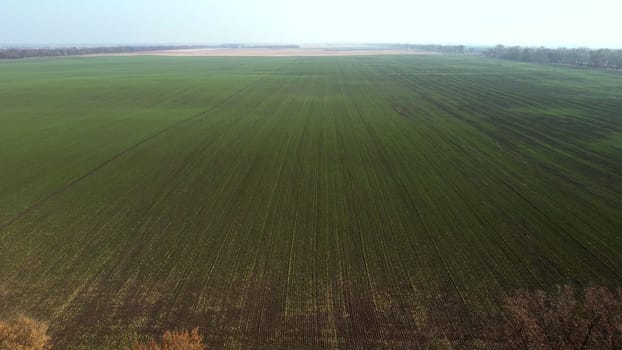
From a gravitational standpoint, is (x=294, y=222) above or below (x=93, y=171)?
below

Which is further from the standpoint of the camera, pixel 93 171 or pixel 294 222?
pixel 93 171

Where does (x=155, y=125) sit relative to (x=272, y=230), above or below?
above

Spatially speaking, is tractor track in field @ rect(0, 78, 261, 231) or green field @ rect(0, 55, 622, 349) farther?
tractor track in field @ rect(0, 78, 261, 231)

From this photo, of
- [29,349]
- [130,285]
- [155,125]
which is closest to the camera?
[29,349]

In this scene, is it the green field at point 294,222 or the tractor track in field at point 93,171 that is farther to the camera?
the tractor track in field at point 93,171

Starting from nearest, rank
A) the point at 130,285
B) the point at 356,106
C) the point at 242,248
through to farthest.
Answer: the point at 130,285 < the point at 242,248 < the point at 356,106

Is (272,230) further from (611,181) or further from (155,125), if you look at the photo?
(155,125)

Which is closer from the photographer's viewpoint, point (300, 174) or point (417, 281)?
point (417, 281)

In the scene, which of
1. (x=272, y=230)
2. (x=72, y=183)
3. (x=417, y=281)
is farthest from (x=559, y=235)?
(x=72, y=183)
